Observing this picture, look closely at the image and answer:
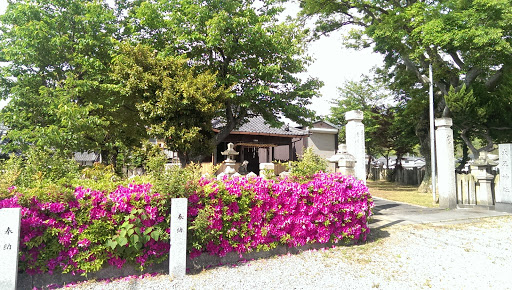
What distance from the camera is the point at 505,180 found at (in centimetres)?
890

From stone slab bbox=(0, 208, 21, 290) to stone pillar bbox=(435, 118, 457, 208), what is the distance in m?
10.9

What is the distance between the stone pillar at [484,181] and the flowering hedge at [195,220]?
627 centimetres

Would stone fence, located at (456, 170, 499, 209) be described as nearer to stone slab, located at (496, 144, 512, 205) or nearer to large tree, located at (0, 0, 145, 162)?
stone slab, located at (496, 144, 512, 205)

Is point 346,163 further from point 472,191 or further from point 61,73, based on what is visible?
point 61,73

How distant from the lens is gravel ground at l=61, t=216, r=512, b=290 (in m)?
3.86

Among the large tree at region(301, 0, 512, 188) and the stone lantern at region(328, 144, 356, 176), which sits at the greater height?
the large tree at region(301, 0, 512, 188)

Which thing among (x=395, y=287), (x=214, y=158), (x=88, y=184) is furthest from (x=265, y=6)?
(x=395, y=287)

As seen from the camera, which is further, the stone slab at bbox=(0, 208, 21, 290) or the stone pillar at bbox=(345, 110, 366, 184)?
the stone pillar at bbox=(345, 110, 366, 184)

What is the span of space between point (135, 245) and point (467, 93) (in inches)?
544

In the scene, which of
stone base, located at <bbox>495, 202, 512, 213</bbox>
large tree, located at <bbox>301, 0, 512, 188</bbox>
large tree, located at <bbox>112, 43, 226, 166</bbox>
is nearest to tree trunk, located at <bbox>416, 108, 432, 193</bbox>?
large tree, located at <bbox>301, 0, 512, 188</bbox>

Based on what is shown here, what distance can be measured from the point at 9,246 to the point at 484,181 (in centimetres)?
1207

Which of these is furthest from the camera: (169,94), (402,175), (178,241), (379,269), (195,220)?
(402,175)

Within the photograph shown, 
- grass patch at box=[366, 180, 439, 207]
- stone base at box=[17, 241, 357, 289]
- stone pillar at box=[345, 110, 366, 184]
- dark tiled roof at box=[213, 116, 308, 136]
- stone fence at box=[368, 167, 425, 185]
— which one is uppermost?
dark tiled roof at box=[213, 116, 308, 136]

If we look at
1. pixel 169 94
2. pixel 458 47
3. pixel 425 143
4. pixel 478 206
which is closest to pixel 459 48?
pixel 458 47
